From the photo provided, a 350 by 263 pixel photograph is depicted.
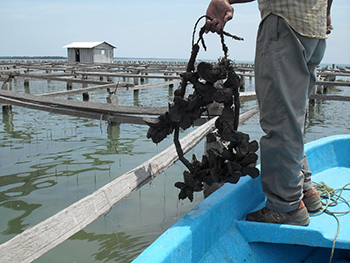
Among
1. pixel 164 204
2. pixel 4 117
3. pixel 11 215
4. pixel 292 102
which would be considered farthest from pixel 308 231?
pixel 4 117

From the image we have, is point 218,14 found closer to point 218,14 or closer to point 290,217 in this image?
point 218,14

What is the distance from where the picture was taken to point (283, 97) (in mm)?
1668

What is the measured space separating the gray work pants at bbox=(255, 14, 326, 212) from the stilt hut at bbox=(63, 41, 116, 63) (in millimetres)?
38933

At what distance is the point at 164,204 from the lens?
404 cm

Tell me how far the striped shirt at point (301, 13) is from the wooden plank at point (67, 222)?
1.22m

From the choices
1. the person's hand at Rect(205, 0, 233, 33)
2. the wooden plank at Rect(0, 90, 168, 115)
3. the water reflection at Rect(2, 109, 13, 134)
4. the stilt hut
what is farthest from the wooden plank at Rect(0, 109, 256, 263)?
the stilt hut

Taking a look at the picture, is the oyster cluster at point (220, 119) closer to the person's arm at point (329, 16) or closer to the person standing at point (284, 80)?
the person standing at point (284, 80)

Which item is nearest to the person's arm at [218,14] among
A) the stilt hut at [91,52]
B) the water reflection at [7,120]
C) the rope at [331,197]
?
the rope at [331,197]

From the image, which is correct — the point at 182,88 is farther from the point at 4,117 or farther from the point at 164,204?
the point at 4,117

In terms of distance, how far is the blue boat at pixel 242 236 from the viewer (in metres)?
1.51

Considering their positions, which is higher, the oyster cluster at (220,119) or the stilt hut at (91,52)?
the stilt hut at (91,52)

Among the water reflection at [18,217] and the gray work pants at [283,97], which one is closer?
the gray work pants at [283,97]

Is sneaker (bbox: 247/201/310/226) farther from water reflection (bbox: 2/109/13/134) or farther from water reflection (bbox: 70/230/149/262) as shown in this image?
water reflection (bbox: 2/109/13/134)

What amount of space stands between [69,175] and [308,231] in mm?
3786
